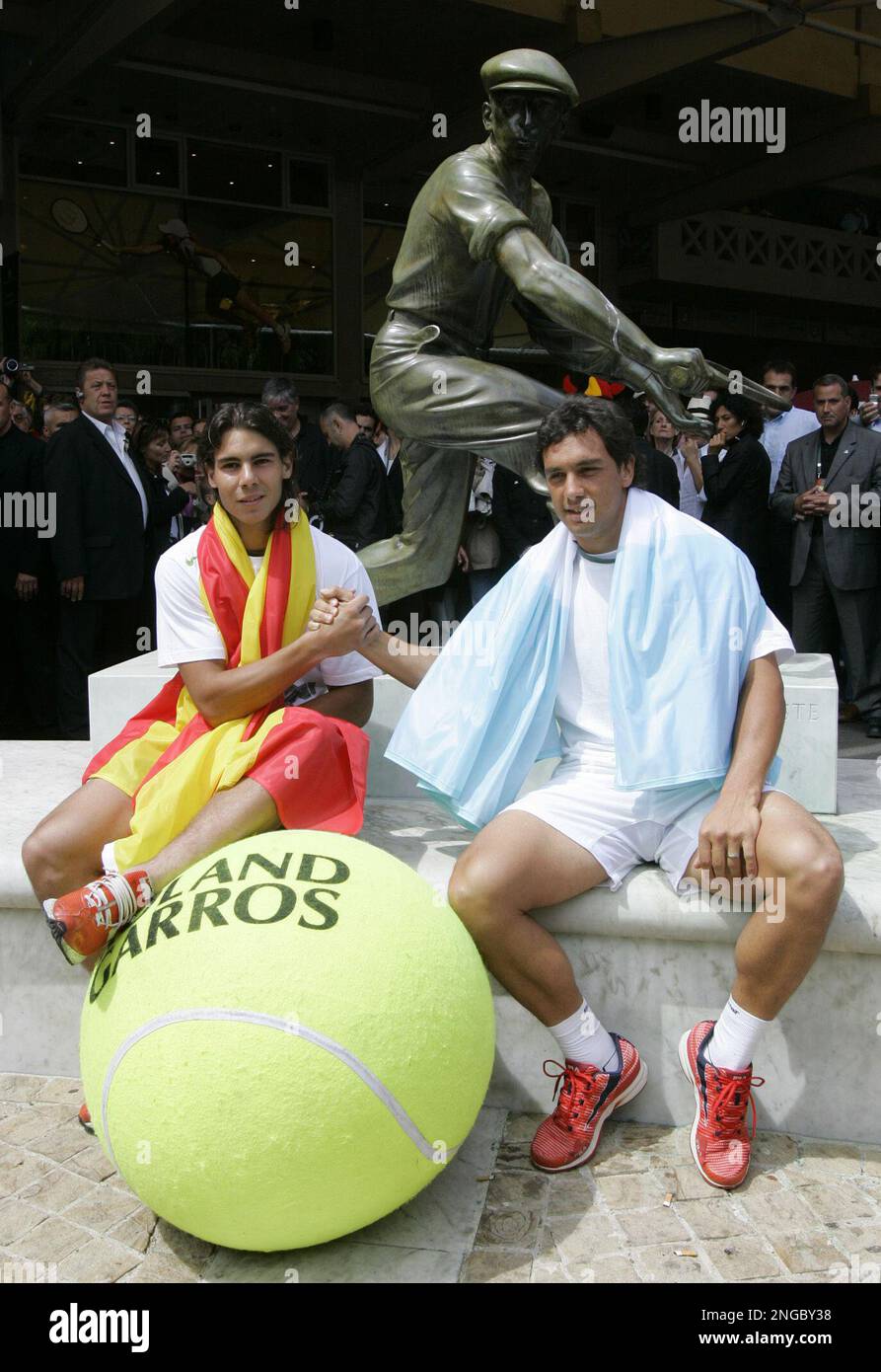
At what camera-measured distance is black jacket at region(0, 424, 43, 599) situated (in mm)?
6852

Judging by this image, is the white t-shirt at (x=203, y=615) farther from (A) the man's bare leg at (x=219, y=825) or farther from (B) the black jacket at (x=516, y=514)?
(B) the black jacket at (x=516, y=514)

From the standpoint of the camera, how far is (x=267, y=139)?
14227 mm

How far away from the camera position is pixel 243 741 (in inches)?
122

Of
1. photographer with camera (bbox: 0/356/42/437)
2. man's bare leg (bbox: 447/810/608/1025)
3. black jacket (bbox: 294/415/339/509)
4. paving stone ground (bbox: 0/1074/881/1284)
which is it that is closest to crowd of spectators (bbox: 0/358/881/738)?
black jacket (bbox: 294/415/339/509)

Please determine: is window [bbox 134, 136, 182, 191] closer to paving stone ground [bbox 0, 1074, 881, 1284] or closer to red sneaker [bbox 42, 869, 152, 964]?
red sneaker [bbox 42, 869, 152, 964]

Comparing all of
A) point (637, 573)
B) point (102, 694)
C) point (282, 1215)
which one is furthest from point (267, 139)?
point (282, 1215)

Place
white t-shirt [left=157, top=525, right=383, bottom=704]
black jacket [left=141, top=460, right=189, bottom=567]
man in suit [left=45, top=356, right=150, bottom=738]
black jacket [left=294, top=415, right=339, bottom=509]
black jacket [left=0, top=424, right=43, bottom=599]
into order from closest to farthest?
white t-shirt [left=157, top=525, right=383, bottom=704] → man in suit [left=45, top=356, right=150, bottom=738] → black jacket [left=0, top=424, right=43, bottom=599] → black jacket [left=141, top=460, right=189, bottom=567] → black jacket [left=294, top=415, right=339, bottom=509]

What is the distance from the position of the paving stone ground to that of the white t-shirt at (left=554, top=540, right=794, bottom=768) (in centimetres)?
92

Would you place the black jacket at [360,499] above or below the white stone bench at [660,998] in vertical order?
above

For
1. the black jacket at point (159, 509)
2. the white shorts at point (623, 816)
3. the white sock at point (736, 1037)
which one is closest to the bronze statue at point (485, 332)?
the white shorts at point (623, 816)

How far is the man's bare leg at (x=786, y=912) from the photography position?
8.43ft

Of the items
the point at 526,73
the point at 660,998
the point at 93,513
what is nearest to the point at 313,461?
the point at 93,513

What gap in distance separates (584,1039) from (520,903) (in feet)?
1.13

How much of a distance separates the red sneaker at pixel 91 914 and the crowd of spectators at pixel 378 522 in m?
3.86
